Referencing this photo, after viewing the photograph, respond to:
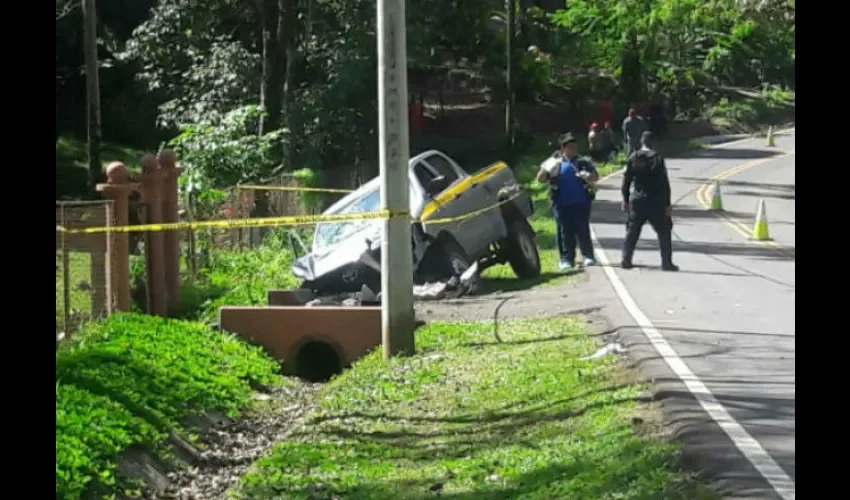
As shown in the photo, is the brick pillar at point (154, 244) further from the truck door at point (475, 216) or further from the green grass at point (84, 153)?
the green grass at point (84, 153)

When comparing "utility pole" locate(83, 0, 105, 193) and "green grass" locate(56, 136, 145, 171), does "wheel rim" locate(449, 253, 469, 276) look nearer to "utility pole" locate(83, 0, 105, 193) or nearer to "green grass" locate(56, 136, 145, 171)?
"utility pole" locate(83, 0, 105, 193)

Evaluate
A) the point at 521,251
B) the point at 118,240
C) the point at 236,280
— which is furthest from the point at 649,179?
the point at 118,240

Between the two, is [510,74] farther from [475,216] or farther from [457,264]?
[457,264]

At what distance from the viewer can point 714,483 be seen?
24.6 ft

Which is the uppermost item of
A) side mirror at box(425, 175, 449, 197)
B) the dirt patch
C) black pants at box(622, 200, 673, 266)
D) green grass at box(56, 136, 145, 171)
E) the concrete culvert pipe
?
green grass at box(56, 136, 145, 171)

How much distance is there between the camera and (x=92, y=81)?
24859 mm

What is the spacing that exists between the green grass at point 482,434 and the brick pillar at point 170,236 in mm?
4047

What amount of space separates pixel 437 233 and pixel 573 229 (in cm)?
215

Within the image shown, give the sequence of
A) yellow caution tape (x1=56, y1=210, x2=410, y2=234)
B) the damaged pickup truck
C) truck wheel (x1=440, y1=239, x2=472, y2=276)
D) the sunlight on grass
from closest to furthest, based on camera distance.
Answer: yellow caution tape (x1=56, y1=210, x2=410, y2=234)
the damaged pickup truck
truck wheel (x1=440, y1=239, x2=472, y2=276)
the sunlight on grass

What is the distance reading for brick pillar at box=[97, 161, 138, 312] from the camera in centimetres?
1490

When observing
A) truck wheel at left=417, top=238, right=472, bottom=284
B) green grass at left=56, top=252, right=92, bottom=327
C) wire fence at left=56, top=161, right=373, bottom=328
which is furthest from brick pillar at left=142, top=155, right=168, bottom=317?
truck wheel at left=417, top=238, right=472, bottom=284

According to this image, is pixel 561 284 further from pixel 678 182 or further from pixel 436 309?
pixel 678 182

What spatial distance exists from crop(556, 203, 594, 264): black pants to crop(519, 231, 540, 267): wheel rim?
1.29ft
